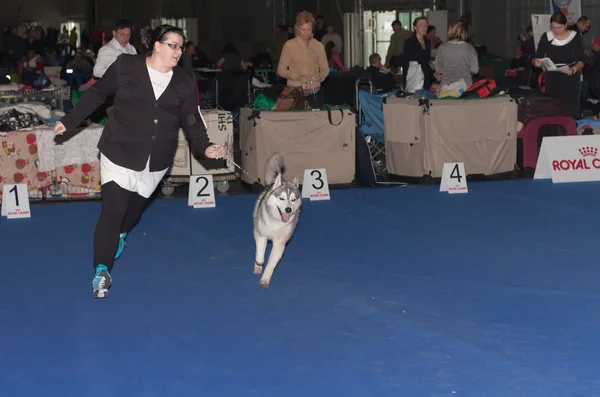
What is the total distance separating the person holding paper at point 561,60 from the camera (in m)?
10.0

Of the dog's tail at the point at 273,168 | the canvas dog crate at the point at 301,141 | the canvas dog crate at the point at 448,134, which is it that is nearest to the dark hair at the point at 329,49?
the canvas dog crate at the point at 448,134

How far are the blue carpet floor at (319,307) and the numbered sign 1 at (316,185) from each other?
0.49 meters

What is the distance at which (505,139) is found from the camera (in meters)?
9.47

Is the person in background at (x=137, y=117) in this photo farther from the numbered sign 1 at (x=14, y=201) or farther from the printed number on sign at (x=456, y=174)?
the printed number on sign at (x=456, y=174)

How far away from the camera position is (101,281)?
17.2ft

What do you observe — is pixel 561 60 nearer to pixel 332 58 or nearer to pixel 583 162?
pixel 583 162

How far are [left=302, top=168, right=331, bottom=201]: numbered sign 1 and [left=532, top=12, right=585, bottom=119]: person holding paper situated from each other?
3.08 m

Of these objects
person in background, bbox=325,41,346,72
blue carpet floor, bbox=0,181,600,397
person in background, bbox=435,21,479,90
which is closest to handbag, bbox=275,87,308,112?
blue carpet floor, bbox=0,181,600,397

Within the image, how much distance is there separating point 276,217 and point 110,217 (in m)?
0.95

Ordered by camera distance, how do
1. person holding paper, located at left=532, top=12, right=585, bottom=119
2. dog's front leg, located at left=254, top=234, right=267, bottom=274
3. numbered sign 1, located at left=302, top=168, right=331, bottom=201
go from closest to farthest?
1. dog's front leg, located at left=254, top=234, right=267, bottom=274
2. numbered sign 1, located at left=302, top=168, right=331, bottom=201
3. person holding paper, located at left=532, top=12, right=585, bottom=119

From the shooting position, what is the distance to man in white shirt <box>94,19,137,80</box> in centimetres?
751

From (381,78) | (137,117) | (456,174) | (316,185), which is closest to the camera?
(137,117)

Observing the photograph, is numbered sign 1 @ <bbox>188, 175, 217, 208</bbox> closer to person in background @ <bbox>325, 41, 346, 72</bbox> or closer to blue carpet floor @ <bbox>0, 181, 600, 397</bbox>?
blue carpet floor @ <bbox>0, 181, 600, 397</bbox>

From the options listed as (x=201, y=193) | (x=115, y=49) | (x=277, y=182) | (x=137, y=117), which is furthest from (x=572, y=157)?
(x=137, y=117)
